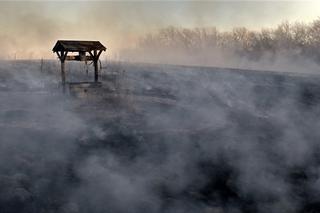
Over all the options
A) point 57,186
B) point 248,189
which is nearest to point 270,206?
point 248,189

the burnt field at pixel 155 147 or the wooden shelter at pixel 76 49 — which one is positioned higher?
the wooden shelter at pixel 76 49

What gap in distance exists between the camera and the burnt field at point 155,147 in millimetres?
10005

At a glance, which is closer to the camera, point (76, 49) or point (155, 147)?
point (155, 147)

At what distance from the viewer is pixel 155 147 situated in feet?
42.2

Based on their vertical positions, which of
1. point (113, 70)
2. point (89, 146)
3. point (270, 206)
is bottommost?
point (270, 206)

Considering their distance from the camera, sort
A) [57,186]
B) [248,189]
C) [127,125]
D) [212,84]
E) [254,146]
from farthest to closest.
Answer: [212,84] < [127,125] < [254,146] < [248,189] < [57,186]

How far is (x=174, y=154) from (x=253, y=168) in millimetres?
2329

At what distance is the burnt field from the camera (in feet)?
32.8

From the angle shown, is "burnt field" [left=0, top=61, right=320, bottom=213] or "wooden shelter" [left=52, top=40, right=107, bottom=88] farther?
"wooden shelter" [left=52, top=40, right=107, bottom=88]

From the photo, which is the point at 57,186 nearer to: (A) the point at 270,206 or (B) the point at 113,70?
(A) the point at 270,206

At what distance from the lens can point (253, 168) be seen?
12062 mm

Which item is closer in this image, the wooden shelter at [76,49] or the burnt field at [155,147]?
the burnt field at [155,147]

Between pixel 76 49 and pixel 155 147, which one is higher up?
pixel 76 49

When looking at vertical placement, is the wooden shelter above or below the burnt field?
above
